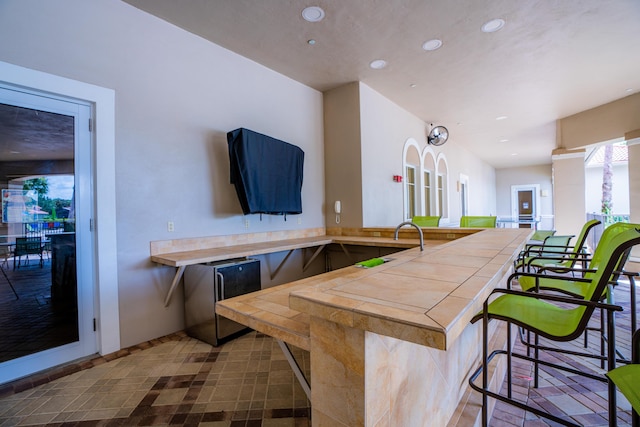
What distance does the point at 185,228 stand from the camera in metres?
2.93

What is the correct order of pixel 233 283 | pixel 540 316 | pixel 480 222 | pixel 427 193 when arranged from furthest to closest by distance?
pixel 427 193
pixel 480 222
pixel 233 283
pixel 540 316

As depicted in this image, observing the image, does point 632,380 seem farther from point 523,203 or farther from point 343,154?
point 523,203

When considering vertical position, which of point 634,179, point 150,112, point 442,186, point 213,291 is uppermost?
point 150,112

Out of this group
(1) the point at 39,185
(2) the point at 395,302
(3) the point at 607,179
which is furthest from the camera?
(3) the point at 607,179

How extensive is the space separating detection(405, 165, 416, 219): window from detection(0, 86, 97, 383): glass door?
497cm

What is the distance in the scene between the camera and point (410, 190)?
5.98m

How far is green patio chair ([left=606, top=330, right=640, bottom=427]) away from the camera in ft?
2.83

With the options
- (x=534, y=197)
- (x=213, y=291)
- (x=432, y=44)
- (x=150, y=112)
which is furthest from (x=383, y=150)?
(x=534, y=197)

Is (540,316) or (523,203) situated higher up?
(523,203)

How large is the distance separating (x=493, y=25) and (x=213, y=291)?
152 inches

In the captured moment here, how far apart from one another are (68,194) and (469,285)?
2.91 meters

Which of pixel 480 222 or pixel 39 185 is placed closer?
pixel 39 185

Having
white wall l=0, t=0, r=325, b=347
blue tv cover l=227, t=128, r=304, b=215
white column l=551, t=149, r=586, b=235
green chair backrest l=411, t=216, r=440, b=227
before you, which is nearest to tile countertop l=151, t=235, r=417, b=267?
white wall l=0, t=0, r=325, b=347

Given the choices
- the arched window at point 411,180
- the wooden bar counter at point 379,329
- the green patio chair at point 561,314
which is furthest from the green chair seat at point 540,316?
the arched window at point 411,180
